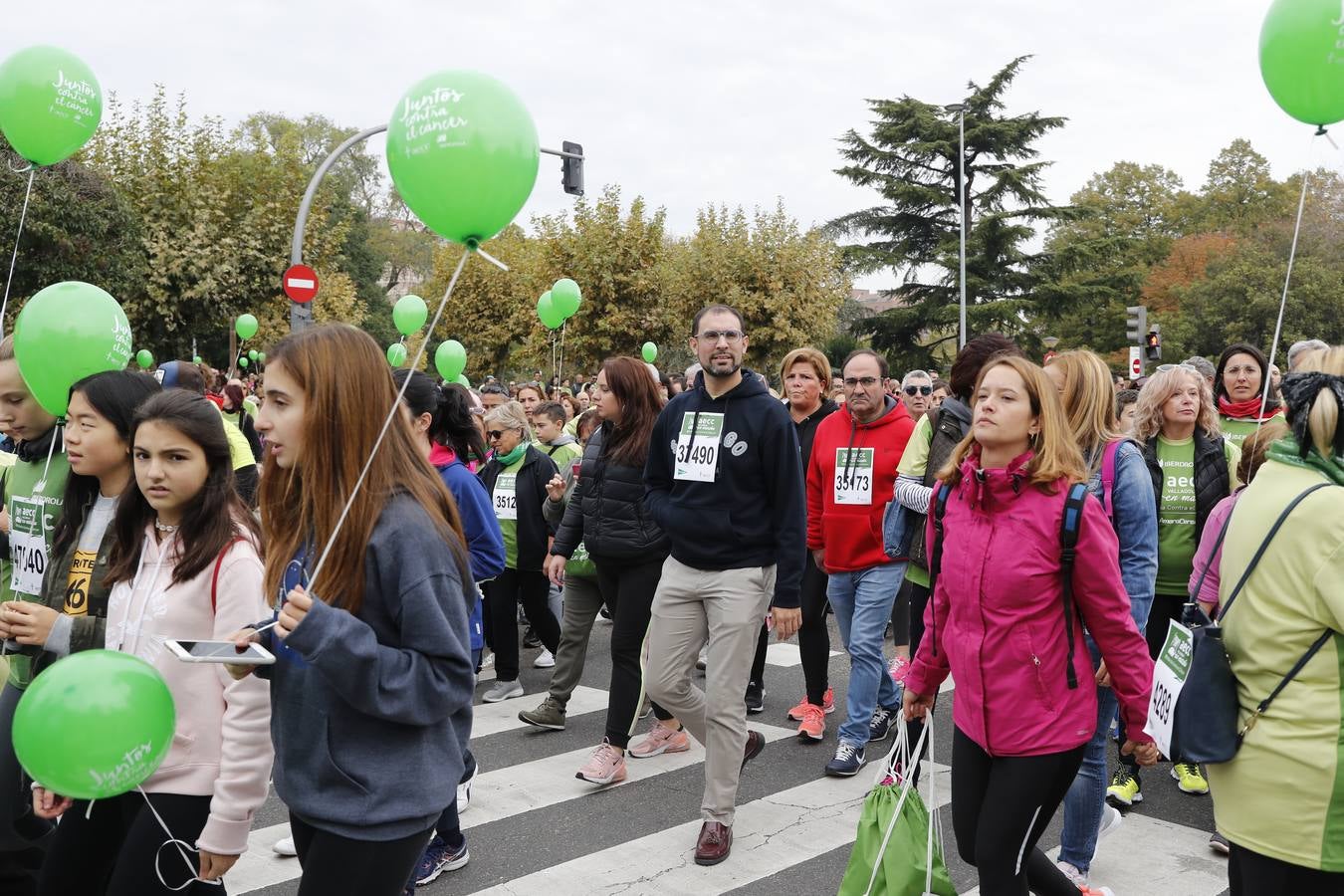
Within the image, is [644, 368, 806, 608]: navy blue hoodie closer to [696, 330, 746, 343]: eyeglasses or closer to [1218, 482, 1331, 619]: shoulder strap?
[696, 330, 746, 343]: eyeglasses

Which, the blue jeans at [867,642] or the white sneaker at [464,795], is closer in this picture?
the white sneaker at [464,795]

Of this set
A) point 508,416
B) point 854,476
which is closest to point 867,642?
point 854,476

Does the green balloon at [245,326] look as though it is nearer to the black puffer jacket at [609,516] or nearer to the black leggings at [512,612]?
the black leggings at [512,612]

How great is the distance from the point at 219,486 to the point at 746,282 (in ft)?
107

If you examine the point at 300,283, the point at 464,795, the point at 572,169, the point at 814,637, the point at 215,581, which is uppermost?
the point at 572,169

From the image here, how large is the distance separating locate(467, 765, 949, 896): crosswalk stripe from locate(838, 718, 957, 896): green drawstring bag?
3.53 ft

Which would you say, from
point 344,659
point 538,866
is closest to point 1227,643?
point 344,659

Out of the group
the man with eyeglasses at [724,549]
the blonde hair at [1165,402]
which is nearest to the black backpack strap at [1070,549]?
the man with eyeglasses at [724,549]

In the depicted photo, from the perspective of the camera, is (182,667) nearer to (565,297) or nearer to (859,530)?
(859,530)

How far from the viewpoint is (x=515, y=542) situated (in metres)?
7.32

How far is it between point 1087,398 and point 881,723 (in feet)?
8.76

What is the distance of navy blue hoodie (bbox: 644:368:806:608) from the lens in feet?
16.0

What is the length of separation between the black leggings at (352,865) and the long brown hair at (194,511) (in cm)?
79

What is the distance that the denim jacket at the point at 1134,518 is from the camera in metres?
4.33
